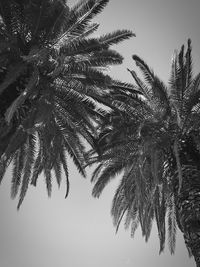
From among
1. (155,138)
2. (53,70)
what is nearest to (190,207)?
(155,138)

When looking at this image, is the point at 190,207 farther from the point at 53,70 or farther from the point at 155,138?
the point at 53,70

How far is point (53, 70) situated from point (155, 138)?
408cm

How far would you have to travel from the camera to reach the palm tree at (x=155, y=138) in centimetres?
1423

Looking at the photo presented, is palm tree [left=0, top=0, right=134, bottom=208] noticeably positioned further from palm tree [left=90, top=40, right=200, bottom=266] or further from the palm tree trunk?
the palm tree trunk

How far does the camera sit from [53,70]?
14.6m

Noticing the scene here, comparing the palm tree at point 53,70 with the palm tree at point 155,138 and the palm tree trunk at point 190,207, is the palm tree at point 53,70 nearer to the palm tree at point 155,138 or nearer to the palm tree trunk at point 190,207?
the palm tree at point 155,138

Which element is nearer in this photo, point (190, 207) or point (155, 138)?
point (190, 207)

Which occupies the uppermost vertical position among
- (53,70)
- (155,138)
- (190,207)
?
(53,70)

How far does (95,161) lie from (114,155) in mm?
753

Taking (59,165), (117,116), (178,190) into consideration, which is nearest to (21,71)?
(117,116)

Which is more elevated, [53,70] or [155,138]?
[53,70]

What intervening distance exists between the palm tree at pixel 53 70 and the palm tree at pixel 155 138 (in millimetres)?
886

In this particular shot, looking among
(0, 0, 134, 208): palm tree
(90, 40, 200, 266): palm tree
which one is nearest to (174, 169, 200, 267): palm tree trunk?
(90, 40, 200, 266): palm tree

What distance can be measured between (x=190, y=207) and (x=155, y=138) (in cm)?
316
